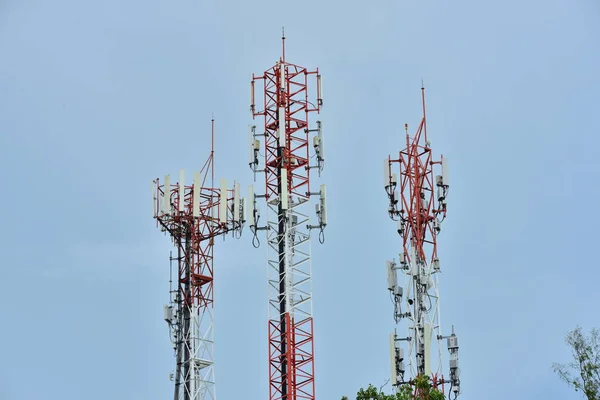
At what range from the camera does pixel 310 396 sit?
85812mm

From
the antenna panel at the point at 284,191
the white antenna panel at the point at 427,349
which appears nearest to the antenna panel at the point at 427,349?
the white antenna panel at the point at 427,349

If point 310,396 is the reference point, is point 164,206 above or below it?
above

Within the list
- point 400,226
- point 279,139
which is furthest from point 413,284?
point 279,139

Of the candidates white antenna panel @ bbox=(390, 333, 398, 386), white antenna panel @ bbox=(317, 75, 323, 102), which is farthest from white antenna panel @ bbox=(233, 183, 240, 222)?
white antenna panel @ bbox=(390, 333, 398, 386)

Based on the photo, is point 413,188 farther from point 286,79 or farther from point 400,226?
point 286,79

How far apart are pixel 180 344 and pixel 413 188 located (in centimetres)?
1512

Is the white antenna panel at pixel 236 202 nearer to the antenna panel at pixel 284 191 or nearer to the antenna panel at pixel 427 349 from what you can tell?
the antenna panel at pixel 284 191

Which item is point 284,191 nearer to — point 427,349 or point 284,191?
point 284,191

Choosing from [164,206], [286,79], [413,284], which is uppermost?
[286,79]

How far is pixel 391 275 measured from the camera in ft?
291

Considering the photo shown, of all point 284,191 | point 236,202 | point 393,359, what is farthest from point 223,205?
point 393,359

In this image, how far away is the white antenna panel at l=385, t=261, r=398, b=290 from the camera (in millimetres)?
88312

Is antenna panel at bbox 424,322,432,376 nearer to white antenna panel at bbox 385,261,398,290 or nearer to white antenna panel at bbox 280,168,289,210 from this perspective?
white antenna panel at bbox 385,261,398,290

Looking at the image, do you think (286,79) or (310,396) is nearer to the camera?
(310,396)
